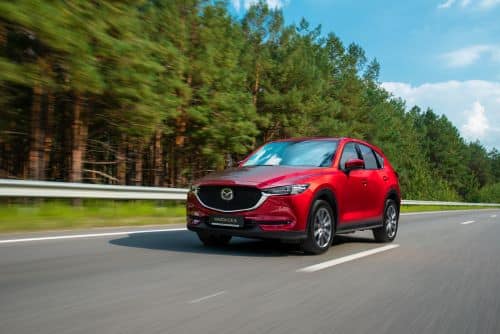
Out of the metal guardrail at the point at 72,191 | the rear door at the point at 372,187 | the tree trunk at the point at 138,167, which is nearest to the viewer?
the rear door at the point at 372,187

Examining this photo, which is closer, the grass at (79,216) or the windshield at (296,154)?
the windshield at (296,154)

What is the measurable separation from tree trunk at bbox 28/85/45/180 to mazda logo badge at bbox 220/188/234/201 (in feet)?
44.4

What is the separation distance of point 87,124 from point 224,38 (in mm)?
10678

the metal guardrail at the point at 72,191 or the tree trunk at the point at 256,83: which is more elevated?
the tree trunk at the point at 256,83

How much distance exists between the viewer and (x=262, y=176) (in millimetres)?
7051

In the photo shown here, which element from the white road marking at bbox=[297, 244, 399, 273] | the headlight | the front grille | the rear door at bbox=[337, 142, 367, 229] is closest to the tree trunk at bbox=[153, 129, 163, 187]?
the rear door at bbox=[337, 142, 367, 229]

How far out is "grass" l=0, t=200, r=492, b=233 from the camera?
920cm

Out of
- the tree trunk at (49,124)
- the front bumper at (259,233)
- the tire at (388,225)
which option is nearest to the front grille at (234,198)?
the front bumper at (259,233)

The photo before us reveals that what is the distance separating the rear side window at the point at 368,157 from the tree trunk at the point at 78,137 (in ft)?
43.9

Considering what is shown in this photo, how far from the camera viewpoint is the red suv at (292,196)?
22.2 feet

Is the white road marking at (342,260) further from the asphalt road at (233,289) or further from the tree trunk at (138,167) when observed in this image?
the tree trunk at (138,167)

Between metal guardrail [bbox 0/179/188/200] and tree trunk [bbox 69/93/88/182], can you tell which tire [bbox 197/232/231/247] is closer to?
metal guardrail [bbox 0/179/188/200]

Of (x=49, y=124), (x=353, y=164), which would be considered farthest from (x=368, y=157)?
(x=49, y=124)

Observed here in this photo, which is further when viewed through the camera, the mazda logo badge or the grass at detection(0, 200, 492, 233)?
the grass at detection(0, 200, 492, 233)
